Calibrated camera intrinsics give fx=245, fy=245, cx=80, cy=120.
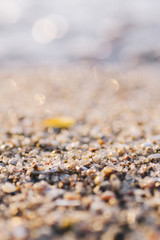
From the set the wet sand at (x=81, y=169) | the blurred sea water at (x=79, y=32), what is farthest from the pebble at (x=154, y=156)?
the blurred sea water at (x=79, y=32)

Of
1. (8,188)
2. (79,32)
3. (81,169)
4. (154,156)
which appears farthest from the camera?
(79,32)

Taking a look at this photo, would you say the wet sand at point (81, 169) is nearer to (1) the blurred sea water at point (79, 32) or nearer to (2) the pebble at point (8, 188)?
(2) the pebble at point (8, 188)

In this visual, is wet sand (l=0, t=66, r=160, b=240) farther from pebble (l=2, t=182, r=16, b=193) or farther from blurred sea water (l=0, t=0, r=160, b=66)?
blurred sea water (l=0, t=0, r=160, b=66)

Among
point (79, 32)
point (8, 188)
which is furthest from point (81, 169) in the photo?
point (79, 32)

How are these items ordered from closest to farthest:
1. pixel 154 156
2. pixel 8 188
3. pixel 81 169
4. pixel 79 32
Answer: pixel 8 188, pixel 81 169, pixel 154 156, pixel 79 32

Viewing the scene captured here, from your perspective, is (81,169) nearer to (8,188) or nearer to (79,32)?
(8,188)

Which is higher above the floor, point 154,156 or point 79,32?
point 79,32

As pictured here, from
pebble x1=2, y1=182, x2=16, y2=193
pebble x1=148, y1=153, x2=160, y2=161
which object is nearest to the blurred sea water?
pebble x1=148, y1=153, x2=160, y2=161
